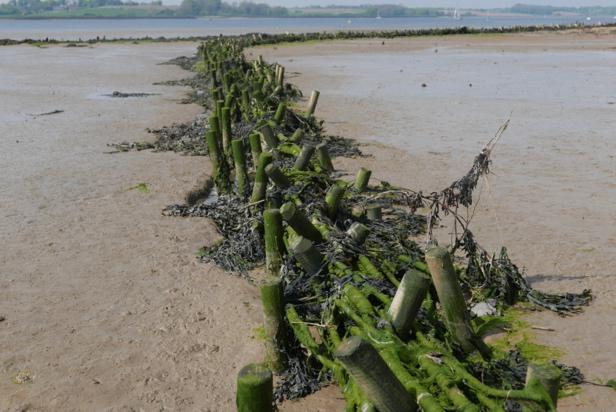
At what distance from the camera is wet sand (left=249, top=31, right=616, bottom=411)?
5707 mm

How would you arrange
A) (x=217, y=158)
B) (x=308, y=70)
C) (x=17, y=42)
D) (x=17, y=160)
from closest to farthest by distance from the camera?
1. (x=217, y=158)
2. (x=17, y=160)
3. (x=308, y=70)
4. (x=17, y=42)

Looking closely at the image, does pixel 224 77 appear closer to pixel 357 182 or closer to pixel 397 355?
pixel 357 182

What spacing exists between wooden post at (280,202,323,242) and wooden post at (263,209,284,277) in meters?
0.23

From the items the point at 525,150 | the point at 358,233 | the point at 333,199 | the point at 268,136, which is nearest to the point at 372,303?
the point at 358,233

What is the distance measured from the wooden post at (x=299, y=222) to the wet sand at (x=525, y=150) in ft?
6.35

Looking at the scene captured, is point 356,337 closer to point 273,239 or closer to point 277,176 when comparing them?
point 273,239

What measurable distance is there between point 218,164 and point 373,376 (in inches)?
245

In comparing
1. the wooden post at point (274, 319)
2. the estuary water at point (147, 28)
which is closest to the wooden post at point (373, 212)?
the wooden post at point (274, 319)

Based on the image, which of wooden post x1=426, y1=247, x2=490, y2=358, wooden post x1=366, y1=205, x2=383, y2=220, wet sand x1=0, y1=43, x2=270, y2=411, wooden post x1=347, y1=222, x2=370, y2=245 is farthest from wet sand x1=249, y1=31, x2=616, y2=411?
wet sand x1=0, y1=43, x2=270, y2=411

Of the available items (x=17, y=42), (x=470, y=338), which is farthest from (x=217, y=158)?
(x=17, y=42)

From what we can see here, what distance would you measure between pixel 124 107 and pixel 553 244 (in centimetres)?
1317

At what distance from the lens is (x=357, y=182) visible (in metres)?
7.12

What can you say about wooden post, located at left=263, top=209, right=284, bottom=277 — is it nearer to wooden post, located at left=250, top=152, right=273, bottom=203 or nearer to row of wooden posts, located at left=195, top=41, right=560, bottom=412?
row of wooden posts, located at left=195, top=41, right=560, bottom=412

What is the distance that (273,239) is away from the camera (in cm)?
530
